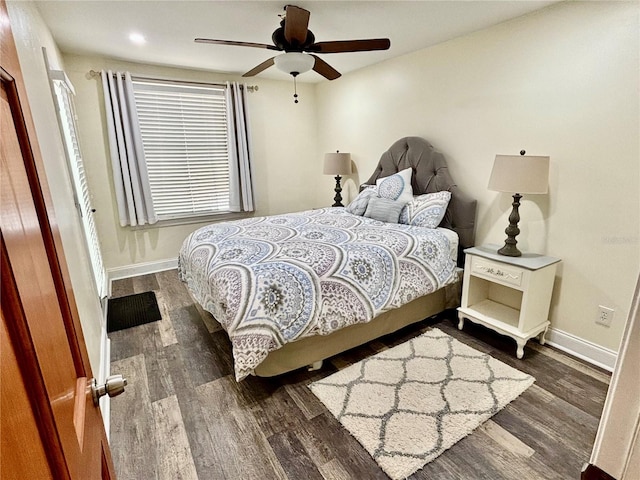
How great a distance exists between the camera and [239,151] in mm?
4402

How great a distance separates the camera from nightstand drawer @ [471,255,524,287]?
2373mm

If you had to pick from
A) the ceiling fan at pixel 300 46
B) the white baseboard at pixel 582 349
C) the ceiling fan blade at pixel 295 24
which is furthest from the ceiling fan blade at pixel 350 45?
the white baseboard at pixel 582 349

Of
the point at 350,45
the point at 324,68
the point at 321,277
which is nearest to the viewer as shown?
the point at 321,277

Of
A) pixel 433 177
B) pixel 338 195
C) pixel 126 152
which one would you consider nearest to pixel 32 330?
pixel 433 177

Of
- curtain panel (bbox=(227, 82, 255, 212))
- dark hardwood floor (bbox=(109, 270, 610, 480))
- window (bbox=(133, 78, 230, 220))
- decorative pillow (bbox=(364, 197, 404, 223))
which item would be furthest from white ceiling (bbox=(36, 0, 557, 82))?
dark hardwood floor (bbox=(109, 270, 610, 480))

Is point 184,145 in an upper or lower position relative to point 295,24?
lower

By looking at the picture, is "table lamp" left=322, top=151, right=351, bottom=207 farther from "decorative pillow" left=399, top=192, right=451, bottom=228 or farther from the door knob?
the door knob

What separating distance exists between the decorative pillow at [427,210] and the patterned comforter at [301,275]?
15 cm

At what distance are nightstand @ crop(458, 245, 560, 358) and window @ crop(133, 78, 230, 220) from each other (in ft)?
10.6

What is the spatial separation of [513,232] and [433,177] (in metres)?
0.99

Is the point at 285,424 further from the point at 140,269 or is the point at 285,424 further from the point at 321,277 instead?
the point at 140,269

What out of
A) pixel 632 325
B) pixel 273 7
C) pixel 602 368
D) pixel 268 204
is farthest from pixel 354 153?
pixel 632 325

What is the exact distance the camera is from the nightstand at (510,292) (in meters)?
2.35

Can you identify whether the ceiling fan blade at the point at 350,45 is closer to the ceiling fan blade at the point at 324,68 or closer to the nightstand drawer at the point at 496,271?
the ceiling fan blade at the point at 324,68
